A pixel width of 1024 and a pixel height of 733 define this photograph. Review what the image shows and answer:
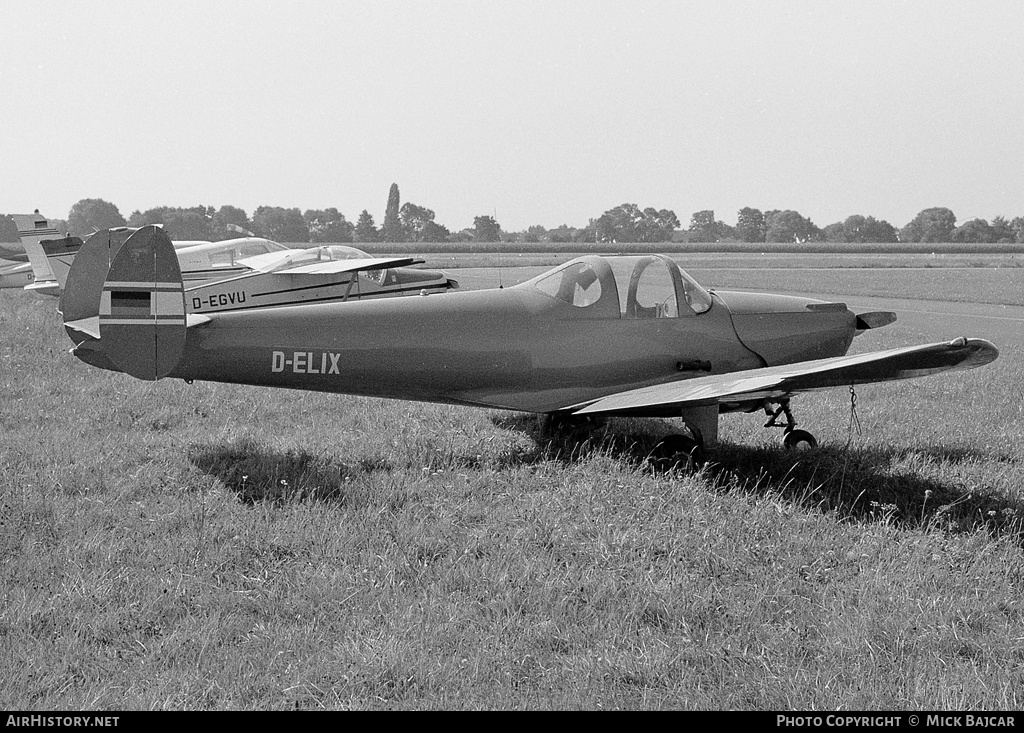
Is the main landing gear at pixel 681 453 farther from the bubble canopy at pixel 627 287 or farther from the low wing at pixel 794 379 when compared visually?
the bubble canopy at pixel 627 287

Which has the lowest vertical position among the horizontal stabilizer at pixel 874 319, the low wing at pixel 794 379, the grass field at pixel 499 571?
the grass field at pixel 499 571

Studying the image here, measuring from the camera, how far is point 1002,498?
5.74 metres

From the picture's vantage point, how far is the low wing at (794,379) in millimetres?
5320

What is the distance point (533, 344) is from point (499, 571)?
287 centimetres

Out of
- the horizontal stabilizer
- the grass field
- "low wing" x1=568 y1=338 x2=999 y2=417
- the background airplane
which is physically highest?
the background airplane

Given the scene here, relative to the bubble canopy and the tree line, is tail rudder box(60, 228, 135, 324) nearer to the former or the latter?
the bubble canopy

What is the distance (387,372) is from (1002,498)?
14.7 feet

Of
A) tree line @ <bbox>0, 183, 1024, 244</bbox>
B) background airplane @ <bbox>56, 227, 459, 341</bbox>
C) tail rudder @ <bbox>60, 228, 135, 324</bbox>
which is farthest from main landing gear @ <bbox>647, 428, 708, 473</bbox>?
tree line @ <bbox>0, 183, 1024, 244</bbox>

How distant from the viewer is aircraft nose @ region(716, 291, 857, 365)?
7.62 m

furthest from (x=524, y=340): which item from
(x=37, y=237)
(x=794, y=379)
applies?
(x=37, y=237)

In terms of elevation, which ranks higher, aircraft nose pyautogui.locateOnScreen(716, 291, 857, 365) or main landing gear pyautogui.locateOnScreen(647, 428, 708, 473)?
aircraft nose pyautogui.locateOnScreen(716, 291, 857, 365)

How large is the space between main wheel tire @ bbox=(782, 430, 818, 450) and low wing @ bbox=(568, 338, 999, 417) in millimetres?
824

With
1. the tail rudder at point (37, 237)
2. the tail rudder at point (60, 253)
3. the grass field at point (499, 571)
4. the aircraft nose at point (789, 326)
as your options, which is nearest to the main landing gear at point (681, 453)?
the grass field at point (499, 571)
